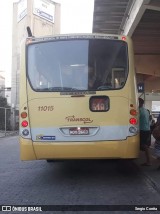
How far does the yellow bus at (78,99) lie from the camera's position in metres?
8.98

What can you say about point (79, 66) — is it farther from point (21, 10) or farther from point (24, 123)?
point (21, 10)

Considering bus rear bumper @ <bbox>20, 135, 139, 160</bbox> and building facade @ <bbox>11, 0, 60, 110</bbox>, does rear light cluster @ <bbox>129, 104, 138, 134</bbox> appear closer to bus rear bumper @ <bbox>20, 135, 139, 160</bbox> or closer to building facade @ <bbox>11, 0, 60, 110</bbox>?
bus rear bumper @ <bbox>20, 135, 139, 160</bbox>

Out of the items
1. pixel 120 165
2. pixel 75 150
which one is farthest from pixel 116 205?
pixel 120 165

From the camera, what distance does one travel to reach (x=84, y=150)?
8930 mm

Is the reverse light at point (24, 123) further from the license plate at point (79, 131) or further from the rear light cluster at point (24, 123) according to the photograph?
the license plate at point (79, 131)

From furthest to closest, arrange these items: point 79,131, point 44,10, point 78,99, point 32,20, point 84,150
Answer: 1. point 44,10
2. point 32,20
3. point 78,99
4. point 79,131
5. point 84,150

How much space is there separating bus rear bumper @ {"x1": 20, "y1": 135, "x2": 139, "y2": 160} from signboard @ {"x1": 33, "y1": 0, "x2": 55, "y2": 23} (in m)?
78.7

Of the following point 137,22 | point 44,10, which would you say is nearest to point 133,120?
point 137,22

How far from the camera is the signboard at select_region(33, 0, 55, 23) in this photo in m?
85.9

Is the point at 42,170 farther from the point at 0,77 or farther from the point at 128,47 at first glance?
the point at 0,77

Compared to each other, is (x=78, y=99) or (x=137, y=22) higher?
(x=137, y=22)

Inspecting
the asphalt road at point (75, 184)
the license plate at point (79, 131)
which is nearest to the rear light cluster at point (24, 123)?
the license plate at point (79, 131)

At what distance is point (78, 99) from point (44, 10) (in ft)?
265

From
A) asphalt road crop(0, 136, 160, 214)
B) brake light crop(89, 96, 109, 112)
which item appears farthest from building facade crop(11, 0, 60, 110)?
brake light crop(89, 96, 109, 112)
